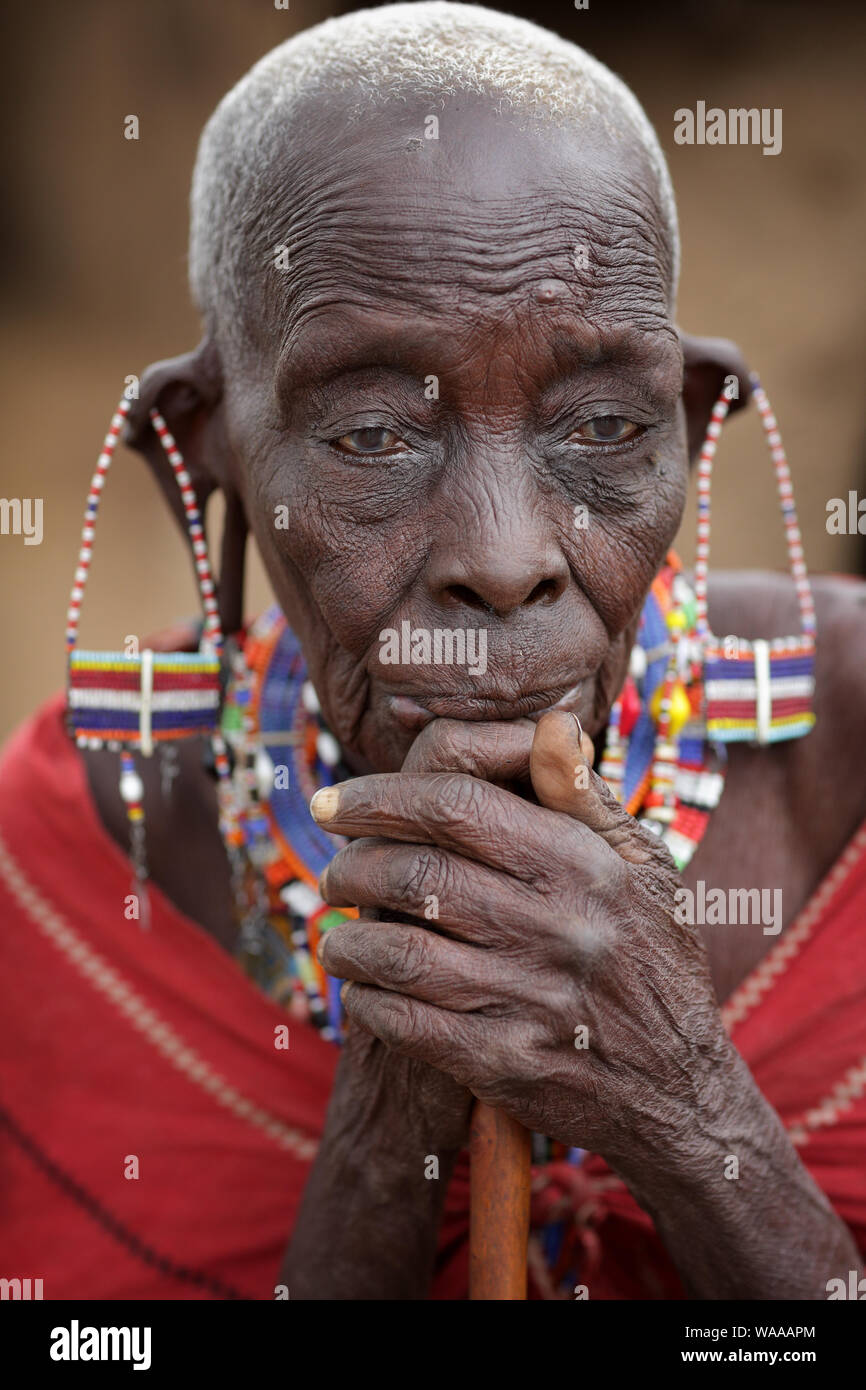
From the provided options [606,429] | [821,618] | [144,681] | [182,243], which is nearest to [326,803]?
[606,429]

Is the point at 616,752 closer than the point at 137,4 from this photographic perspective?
Yes

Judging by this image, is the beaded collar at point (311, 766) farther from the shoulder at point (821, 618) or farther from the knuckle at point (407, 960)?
the knuckle at point (407, 960)

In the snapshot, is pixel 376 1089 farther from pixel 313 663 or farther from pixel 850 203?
pixel 850 203

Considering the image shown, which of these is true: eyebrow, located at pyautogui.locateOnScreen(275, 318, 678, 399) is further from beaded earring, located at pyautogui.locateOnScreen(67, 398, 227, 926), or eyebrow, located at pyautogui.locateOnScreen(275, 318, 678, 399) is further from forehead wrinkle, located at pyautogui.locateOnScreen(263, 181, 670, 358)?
beaded earring, located at pyautogui.locateOnScreen(67, 398, 227, 926)

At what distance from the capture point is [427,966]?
1652mm

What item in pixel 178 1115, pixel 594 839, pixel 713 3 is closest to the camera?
pixel 594 839

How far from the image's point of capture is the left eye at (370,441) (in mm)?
1854

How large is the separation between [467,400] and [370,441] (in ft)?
0.50

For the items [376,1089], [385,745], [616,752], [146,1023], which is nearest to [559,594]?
[385,745]

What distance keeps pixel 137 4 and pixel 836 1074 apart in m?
4.29

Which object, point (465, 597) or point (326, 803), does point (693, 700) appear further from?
point (326, 803)

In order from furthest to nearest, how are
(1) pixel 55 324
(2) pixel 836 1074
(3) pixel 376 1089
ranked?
(1) pixel 55 324 < (2) pixel 836 1074 < (3) pixel 376 1089

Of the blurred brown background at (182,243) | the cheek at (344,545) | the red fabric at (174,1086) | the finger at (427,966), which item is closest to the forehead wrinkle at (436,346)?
the cheek at (344,545)

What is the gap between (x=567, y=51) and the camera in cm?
204
